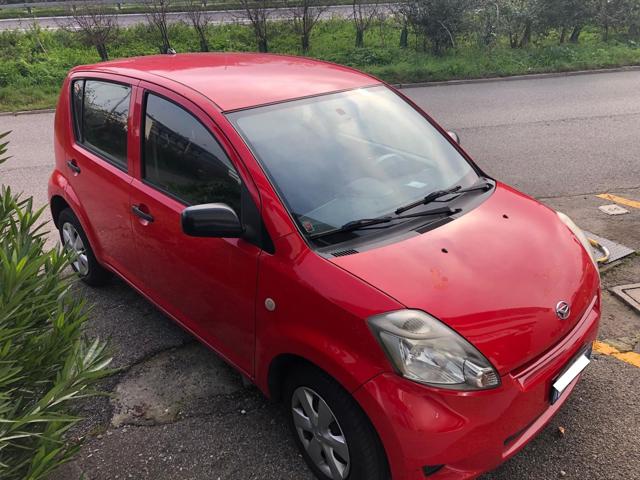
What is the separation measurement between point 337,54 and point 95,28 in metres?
6.78

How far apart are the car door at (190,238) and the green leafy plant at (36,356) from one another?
29.1 inches

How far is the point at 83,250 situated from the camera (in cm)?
403

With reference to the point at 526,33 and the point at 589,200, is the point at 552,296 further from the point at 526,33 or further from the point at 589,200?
the point at 526,33

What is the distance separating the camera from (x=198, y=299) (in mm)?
2846

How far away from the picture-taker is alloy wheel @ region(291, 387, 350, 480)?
7.29ft

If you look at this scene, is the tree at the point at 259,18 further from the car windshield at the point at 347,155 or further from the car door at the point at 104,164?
the car windshield at the point at 347,155

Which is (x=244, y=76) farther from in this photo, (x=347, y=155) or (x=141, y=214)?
(x=141, y=214)

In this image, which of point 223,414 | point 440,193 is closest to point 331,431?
point 223,414

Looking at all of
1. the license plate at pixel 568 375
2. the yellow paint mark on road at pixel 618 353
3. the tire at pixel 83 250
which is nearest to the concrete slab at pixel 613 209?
the yellow paint mark on road at pixel 618 353

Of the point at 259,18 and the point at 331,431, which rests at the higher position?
the point at 259,18

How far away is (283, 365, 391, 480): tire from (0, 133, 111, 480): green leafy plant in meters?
0.85

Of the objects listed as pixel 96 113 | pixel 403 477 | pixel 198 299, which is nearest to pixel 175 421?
pixel 198 299

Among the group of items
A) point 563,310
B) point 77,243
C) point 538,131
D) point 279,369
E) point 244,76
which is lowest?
point 538,131

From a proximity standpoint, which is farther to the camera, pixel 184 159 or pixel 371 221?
pixel 184 159
